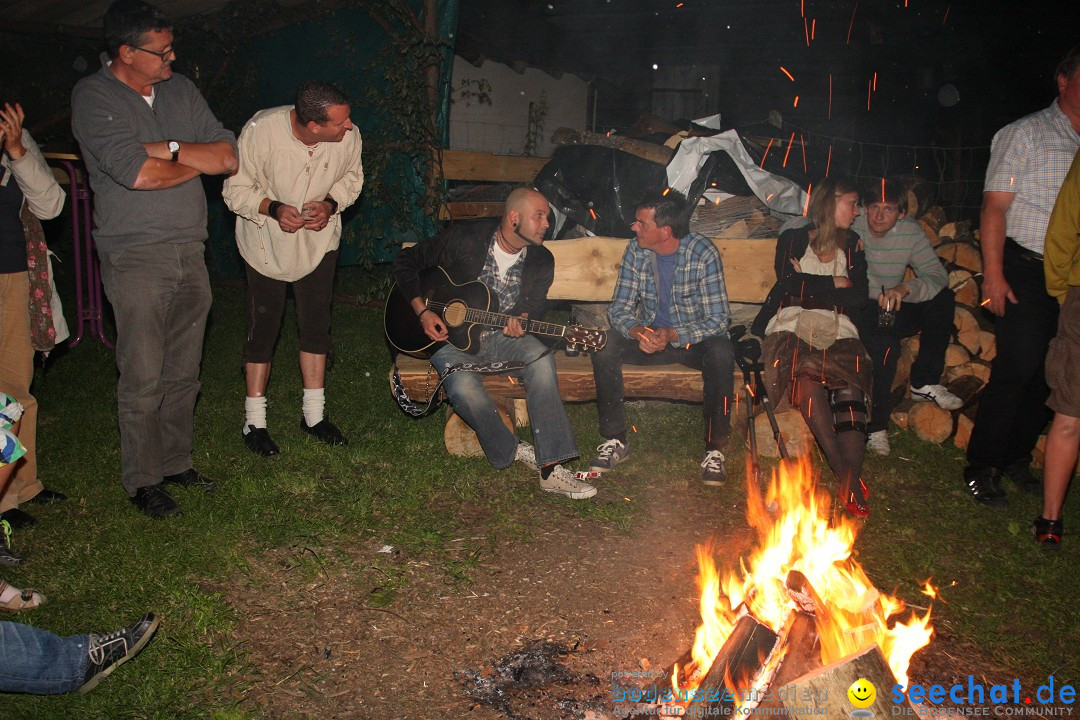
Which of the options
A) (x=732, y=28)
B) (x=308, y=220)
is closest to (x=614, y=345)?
(x=308, y=220)

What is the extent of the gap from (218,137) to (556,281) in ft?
8.73

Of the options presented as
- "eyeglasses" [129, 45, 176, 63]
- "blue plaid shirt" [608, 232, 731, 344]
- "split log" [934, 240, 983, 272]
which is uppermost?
"eyeglasses" [129, 45, 176, 63]

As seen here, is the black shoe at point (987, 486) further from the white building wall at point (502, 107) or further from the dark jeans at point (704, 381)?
the white building wall at point (502, 107)

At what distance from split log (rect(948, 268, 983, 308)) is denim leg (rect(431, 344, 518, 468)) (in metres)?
3.85

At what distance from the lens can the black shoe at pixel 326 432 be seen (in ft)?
16.5

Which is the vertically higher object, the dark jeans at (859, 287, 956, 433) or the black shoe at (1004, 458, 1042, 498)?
the dark jeans at (859, 287, 956, 433)

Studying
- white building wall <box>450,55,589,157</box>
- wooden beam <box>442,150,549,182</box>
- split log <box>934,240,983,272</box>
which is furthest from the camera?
white building wall <box>450,55,589,157</box>

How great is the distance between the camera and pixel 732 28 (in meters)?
11.6

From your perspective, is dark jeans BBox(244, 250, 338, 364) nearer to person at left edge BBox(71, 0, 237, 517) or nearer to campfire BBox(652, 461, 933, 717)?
person at left edge BBox(71, 0, 237, 517)

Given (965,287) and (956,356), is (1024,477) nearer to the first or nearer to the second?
(956,356)

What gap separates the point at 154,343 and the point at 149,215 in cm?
65

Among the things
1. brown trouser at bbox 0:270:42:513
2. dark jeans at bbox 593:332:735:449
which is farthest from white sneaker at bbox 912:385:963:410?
brown trouser at bbox 0:270:42:513

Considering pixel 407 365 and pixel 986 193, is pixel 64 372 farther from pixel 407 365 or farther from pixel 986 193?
pixel 986 193

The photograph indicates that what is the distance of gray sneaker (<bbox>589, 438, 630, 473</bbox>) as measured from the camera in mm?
4918
